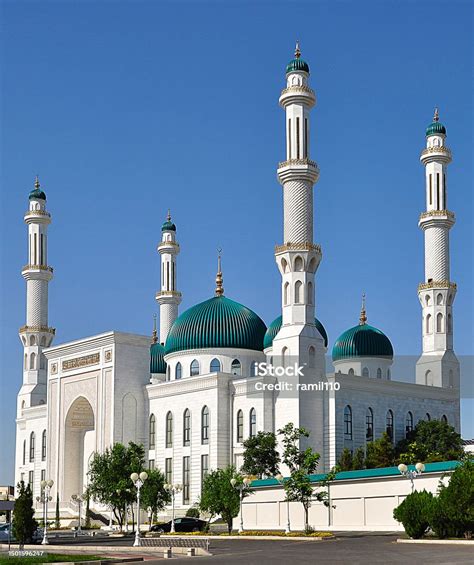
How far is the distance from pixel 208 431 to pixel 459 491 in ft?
82.5

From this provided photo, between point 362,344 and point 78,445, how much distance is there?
17.2 metres

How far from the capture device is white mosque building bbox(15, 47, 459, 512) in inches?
1858

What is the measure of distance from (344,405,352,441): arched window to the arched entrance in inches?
639

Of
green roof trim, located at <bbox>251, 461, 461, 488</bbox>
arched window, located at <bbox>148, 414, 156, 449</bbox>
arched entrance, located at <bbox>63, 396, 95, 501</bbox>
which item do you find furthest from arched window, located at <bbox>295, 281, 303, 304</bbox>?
arched entrance, located at <bbox>63, 396, 95, 501</bbox>

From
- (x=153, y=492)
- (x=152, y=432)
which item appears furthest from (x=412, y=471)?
(x=152, y=432)

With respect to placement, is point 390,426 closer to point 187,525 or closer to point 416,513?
point 187,525

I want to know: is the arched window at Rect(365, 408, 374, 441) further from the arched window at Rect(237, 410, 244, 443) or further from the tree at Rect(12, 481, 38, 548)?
the tree at Rect(12, 481, 38, 548)

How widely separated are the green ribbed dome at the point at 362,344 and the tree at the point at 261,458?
1290cm

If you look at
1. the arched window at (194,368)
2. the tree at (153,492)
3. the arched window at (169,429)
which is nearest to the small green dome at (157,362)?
the arched window at (194,368)

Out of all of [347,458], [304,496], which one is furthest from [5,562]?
[347,458]

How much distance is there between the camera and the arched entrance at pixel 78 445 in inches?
2245

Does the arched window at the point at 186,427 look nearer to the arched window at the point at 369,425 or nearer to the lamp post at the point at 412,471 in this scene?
the arched window at the point at 369,425

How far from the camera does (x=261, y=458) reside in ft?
148

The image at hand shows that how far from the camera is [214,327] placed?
53375 mm
